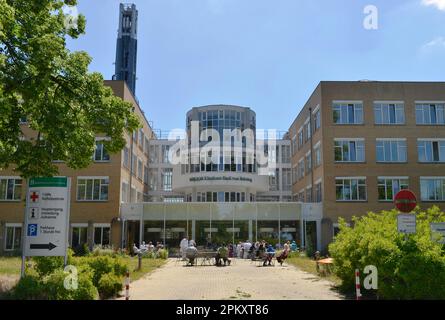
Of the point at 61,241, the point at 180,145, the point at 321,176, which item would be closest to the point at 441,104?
the point at 321,176

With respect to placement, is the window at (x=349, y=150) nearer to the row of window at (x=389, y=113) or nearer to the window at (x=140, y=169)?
the row of window at (x=389, y=113)

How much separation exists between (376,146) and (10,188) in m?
30.5

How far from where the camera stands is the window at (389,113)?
41125 millimetres

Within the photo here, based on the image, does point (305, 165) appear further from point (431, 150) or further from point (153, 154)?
point (153, 154)

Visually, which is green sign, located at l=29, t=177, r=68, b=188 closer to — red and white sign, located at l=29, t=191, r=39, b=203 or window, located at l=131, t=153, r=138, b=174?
red and white sign, located at l=29, t=191, r=39, b=203

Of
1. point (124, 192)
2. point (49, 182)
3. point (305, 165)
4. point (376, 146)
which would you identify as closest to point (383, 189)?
point (376, 146)

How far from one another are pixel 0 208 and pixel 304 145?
92.9 ft

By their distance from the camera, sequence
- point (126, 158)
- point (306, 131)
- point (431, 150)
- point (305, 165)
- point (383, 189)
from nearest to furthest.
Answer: point (383, 189), point (431, 150), point (126, 158), point (306, 131), point (305, 165)

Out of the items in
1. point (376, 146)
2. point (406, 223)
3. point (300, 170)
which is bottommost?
point (406, 223)

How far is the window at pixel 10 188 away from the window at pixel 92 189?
16.6 ft

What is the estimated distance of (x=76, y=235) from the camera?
40062mm

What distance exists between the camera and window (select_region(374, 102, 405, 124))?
135 feet
